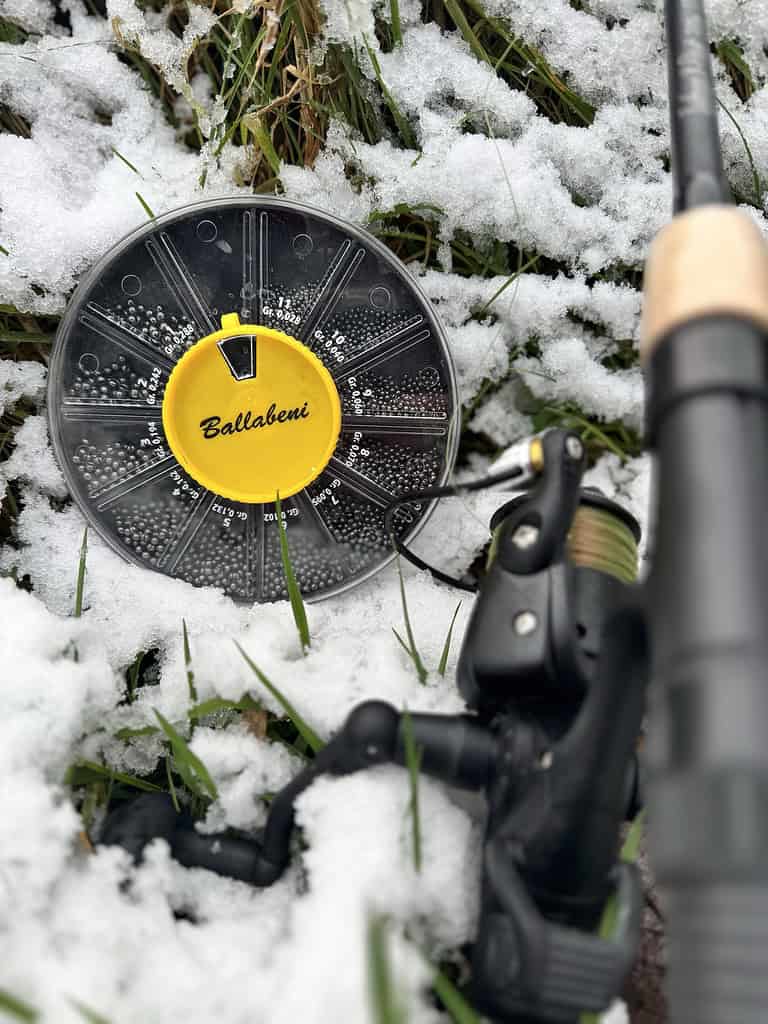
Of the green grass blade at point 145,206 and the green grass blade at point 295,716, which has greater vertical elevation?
the green grass blade at point 145,206

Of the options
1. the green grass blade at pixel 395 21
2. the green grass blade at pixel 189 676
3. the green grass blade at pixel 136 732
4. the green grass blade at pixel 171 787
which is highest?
the green grass blade at pixel 395 21

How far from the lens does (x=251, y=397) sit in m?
1.39

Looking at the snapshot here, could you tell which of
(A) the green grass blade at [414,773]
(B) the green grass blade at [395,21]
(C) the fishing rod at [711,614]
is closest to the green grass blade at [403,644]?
(A) the green grass blade at [414,773]

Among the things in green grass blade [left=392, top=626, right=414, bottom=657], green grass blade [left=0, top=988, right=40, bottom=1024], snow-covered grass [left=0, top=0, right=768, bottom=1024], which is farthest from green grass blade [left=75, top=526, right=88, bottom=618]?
green grass blade [left=0, top=988, right=40, bottom=1024]

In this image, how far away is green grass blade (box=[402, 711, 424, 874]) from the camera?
101 cm

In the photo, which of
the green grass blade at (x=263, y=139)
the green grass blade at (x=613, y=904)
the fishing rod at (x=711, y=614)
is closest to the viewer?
the fishing rod at (x=711, y=614)

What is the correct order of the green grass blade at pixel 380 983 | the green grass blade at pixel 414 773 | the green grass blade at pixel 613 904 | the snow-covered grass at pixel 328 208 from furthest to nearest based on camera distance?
the snow-covered grass at pixel 328 208, the green grass blade at pixel 414 773, the green grass blade at pixel 613 904, the green grass blade at pixel 380 983

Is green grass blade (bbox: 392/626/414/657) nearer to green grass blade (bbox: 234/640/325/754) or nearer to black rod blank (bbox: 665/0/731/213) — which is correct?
green grass blade (bbox: 234/640/325/754)

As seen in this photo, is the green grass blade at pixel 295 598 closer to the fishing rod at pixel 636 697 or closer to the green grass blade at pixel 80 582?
the fishing rod at pixel 636 697

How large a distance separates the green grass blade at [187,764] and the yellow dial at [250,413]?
0.39 m

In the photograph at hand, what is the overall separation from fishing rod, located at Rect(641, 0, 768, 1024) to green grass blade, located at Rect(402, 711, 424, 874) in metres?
0.33

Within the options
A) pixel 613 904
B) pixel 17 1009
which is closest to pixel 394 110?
pixel 613 904

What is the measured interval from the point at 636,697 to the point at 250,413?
734 mm

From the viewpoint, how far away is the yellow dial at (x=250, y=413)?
53.9 inches
